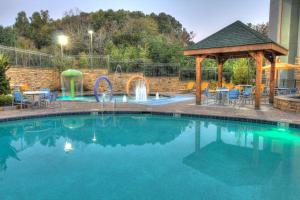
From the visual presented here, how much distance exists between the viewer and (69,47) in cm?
2602

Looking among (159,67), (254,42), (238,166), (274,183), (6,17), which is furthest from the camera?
(6,17)

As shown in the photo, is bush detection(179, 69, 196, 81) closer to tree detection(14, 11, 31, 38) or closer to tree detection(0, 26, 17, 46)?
tree detection(0, 26, 17, 46)

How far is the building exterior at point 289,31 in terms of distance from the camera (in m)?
15.8

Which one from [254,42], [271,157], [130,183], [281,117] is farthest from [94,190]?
[254,42]

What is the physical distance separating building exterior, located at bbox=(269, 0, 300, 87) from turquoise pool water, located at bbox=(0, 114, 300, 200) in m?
10.6

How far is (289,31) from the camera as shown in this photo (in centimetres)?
1602

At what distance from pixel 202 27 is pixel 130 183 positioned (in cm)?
3723

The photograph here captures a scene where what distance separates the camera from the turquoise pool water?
11.7ft

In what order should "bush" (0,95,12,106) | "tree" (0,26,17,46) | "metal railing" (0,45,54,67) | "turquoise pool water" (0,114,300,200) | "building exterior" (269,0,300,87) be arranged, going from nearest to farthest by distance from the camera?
"turquoise pool water" (0,114,300,200), "bush" (0,95,12,106), "metal railing" (0,45,54,67), "building exterior" (269,0,300,87), "tree" (0,26,17,46)

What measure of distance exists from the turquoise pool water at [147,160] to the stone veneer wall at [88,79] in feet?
23.9

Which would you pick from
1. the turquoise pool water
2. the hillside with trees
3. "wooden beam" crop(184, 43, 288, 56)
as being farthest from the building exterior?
the turquoise pool water

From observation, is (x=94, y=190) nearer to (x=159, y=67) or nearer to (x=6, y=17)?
(x=159, y=67)

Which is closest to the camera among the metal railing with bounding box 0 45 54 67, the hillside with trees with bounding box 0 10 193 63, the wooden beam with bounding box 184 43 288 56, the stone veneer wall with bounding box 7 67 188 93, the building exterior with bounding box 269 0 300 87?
the wooden beam with bounding box 184 43 288 56

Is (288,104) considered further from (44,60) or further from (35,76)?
(44,60)
